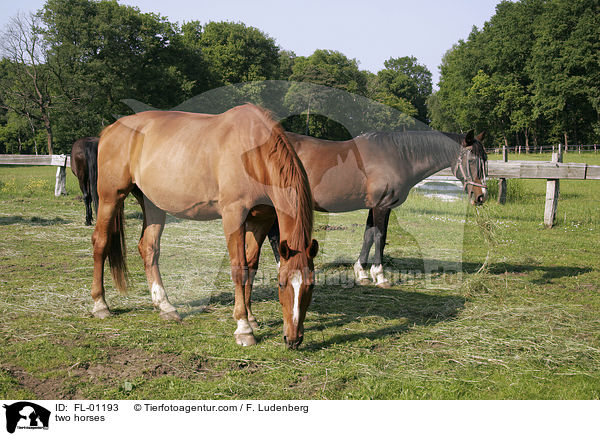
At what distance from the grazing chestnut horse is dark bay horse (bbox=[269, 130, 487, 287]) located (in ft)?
6.00

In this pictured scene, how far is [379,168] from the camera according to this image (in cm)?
595

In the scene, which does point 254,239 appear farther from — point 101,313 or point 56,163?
point 56,163

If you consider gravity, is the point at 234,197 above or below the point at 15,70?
below

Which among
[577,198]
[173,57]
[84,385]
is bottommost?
[84,385]

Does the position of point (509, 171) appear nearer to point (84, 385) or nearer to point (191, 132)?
point (191, 132)

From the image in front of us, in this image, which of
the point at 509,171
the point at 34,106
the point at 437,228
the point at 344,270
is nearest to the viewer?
the point at 344,270

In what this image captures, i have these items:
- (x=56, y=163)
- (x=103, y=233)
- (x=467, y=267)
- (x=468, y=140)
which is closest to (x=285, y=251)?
(x=103, y=233)

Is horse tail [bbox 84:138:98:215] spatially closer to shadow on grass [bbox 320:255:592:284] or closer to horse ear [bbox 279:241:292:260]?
shadow on grass [bbox 320:255:592:284]

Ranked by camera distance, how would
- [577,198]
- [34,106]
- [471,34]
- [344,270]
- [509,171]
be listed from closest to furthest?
1. [344,270]
2. [509,171]
3. [577,198]
4. [34,106]
5. [471,34]

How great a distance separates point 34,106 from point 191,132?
29.6m

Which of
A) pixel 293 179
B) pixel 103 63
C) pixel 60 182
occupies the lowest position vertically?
pixel 60 182

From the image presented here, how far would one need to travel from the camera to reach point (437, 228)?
9758 millimetres
